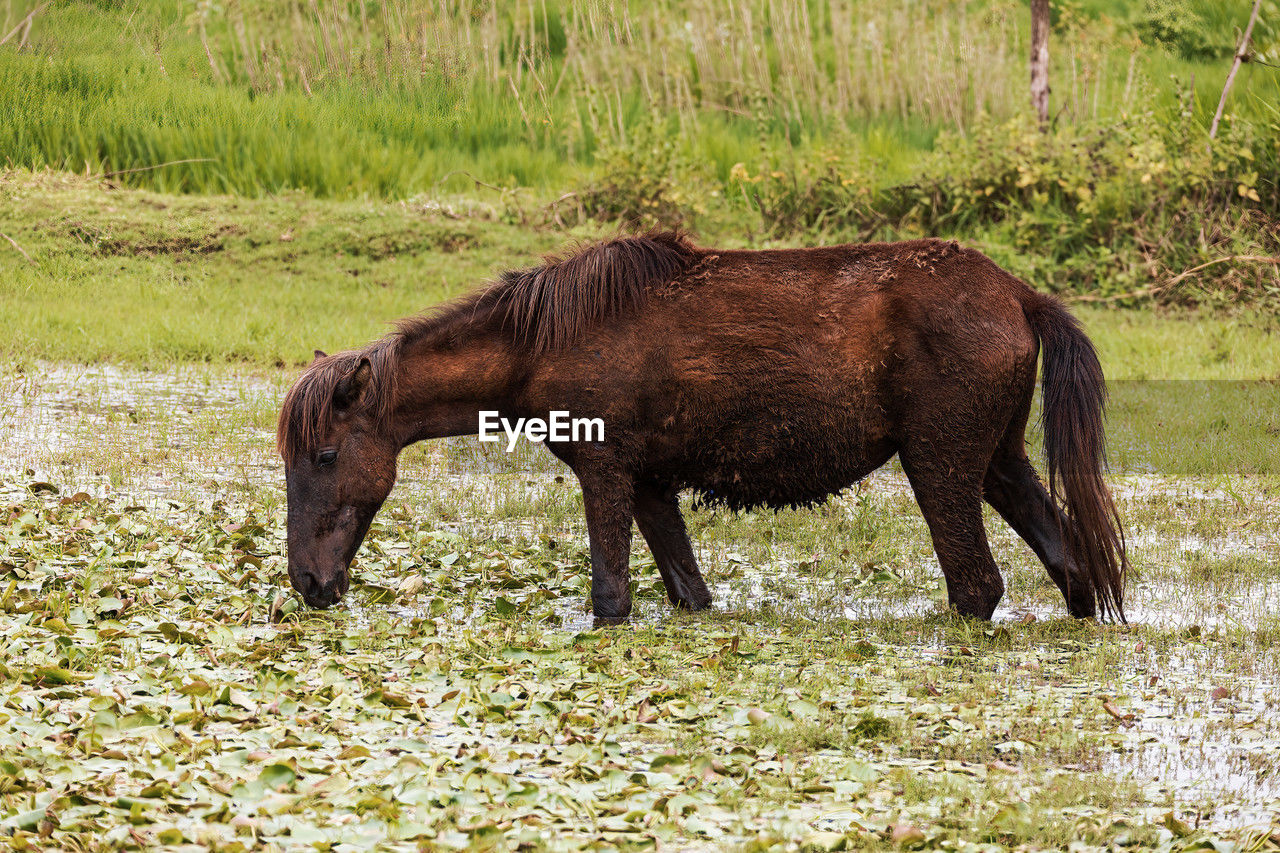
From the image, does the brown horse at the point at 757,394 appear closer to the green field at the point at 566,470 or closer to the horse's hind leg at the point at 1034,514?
the horse's hind leg at the point at 1034,514

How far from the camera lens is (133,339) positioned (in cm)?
1187

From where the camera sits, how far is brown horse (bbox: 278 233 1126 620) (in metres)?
6.18

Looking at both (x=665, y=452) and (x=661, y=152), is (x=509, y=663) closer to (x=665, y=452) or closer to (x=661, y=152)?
(x=665, y=452)

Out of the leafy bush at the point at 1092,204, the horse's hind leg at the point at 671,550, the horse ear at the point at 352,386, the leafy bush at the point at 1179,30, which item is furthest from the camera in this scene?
the leafy bush at the point at 1179,30

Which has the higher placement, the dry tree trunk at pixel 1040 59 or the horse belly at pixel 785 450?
the horse belly at pixel 785 450

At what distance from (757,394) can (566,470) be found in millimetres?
3642

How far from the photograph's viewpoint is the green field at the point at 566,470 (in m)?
4.45

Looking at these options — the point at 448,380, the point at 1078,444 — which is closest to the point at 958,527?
the point at 1078,444

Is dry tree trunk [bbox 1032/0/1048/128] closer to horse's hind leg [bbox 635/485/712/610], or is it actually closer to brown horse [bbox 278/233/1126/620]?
brown horse [bbox 278/233/1126/620]

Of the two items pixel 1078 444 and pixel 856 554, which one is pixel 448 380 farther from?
pixel 1078 444

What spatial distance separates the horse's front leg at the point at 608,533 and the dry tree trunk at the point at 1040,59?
10.5m

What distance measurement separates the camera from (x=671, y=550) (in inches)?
265

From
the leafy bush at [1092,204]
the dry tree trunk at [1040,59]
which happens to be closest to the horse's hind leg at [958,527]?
the leafy bush at [1092,204]

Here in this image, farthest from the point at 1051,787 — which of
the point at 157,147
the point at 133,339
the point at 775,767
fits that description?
the point at 157,147
